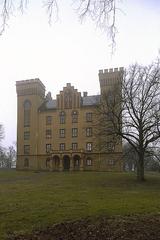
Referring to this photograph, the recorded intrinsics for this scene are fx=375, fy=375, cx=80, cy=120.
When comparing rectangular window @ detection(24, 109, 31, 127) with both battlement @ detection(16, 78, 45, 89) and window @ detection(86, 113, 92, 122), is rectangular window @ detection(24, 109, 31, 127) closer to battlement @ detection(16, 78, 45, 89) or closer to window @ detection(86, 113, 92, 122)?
battlement @ detection(16, 78, 45, 89)

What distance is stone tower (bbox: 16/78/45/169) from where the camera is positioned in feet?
274

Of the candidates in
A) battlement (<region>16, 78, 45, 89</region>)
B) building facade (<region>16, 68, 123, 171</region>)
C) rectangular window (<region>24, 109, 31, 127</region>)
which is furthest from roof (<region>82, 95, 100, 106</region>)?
rectangular window (<region>24, 109, 31, 127</region>)

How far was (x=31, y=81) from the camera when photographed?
287ft

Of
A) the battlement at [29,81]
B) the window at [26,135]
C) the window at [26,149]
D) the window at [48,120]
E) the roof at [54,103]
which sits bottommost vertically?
the window at [26,149]

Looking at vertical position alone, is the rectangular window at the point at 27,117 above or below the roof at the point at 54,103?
below

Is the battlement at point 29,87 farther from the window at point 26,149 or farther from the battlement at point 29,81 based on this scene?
the window at point 26,149

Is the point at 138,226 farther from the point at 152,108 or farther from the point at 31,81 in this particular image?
the point at 31,81

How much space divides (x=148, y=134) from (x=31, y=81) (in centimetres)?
4930

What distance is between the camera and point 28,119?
85125mm

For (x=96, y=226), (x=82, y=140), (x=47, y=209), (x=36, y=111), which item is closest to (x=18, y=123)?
(x=36, y=111)

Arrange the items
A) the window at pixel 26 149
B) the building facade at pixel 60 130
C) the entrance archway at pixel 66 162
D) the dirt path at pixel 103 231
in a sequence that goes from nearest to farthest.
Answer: the dirt path at pixel 103 231 < the building facade at pixel 60 130 < the entrance archway at pixel 66 162 < the window at pixel 26 149

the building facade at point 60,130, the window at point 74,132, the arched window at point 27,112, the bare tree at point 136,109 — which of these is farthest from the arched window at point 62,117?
the bare tree at point 136,109

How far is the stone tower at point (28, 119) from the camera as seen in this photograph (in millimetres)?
83562

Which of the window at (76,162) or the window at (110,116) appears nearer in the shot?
the window at (110,116)
